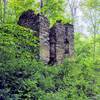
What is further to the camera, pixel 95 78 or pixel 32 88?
pixel 95 78

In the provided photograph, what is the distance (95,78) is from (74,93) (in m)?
3.06

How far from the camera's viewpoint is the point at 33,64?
8805 millimetres

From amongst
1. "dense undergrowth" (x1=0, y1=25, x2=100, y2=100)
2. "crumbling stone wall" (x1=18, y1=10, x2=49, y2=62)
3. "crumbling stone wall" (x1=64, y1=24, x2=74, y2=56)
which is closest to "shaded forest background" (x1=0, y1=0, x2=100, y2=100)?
"dense undergrowth" (x1=0, y1=25, x2=100, y2=100)

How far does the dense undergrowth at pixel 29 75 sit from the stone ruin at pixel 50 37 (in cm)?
89

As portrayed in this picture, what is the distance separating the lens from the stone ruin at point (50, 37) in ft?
35.6

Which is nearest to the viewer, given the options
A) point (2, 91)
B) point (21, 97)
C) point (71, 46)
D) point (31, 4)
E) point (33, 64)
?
point (2, 91)

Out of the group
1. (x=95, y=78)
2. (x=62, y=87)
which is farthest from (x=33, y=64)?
(x=95, y=78)

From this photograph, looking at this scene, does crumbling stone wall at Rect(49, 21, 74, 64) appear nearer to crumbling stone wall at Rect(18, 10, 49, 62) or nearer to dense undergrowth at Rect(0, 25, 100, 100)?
crumbling stone wall at Rect(18, 10, 49, 62)

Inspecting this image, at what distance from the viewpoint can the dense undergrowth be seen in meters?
7.65

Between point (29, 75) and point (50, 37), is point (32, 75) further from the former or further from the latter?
point (50, 37)

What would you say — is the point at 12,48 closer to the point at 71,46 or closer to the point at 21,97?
the point at 21,97

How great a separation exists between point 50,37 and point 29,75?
14.8ft

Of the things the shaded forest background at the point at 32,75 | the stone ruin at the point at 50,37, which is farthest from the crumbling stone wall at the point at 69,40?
the shaded forest background at the point at 32,75

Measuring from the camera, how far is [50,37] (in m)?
12.5
